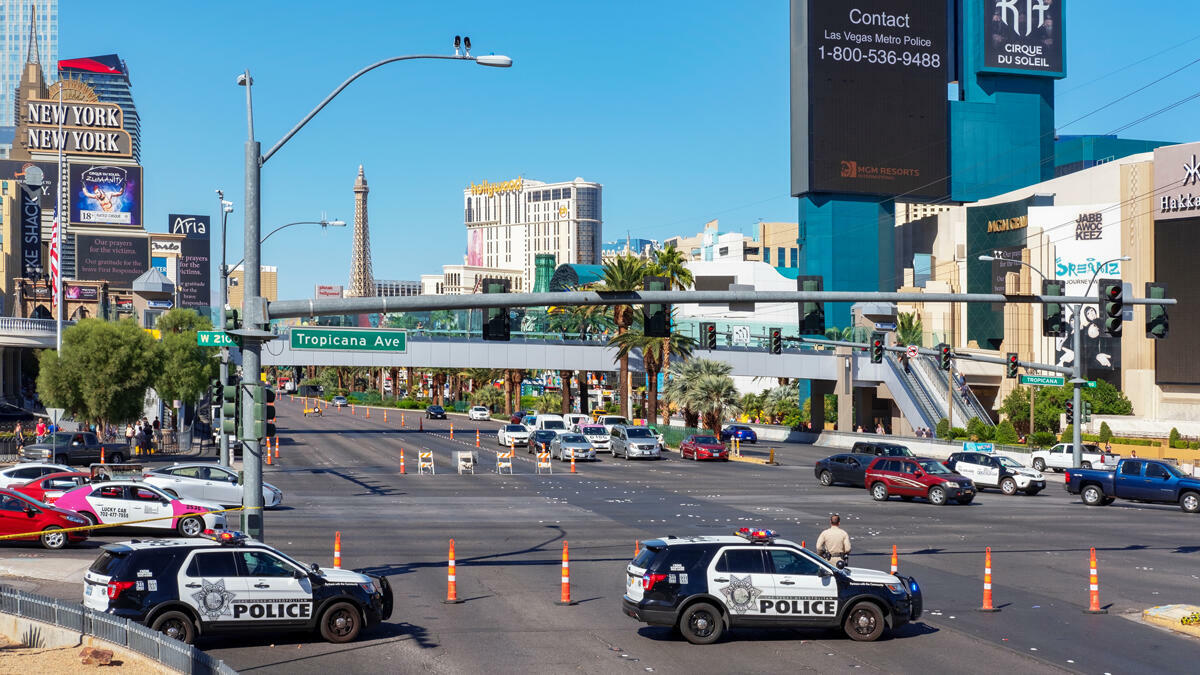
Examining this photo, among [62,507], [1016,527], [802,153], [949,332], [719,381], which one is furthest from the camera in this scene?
[802,153]

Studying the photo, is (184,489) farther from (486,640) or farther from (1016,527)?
(1016,527)

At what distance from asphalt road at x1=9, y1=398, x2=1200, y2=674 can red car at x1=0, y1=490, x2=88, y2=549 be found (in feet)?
3.28

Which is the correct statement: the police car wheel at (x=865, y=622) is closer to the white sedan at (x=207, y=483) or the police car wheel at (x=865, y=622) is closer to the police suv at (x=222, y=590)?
the police suv at (x=222, y=590)

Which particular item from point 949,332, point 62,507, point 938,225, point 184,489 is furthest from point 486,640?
point 938,225

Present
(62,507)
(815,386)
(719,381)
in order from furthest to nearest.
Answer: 1. (815,386)
2. (719,381)
3. (62,507)

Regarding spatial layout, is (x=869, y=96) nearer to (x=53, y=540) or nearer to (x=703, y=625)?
(x=53, y=540)

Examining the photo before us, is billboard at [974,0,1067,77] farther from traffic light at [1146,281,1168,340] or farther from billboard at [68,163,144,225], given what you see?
billboard at [68,163,144,225]

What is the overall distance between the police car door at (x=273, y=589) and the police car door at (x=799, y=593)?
6.71m

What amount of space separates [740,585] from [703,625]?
81 cm

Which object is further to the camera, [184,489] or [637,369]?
[637,369]

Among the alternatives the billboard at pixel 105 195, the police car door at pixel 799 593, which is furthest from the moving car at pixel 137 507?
the billboard at pixel 105 195

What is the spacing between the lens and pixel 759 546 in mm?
17391

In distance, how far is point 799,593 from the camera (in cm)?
1731

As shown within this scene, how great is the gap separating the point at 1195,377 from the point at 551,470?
49887 millimetres
